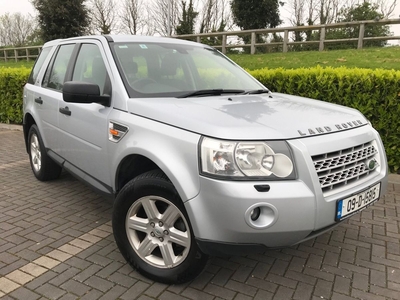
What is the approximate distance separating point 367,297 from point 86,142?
8.34ft

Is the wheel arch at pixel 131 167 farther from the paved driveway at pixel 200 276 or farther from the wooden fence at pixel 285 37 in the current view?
the wooden fence at pixel 285 37

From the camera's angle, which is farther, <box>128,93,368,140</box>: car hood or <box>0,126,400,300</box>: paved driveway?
<box>0,126,400,300</box>: paved driveway

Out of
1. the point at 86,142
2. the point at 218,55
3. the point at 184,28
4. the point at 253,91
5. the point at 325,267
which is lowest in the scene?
the point at 325,267

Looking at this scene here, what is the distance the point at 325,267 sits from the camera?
9.23 feet

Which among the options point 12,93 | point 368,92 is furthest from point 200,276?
point 12,93

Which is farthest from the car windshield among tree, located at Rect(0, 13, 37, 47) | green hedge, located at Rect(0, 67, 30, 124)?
tree, located at Rect(0, 13, 37, 47)

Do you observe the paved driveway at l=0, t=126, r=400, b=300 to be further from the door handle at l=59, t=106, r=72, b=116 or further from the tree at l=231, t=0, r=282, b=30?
the tree at l=231, t=0, r=282, b=30

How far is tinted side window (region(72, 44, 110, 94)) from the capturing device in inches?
122

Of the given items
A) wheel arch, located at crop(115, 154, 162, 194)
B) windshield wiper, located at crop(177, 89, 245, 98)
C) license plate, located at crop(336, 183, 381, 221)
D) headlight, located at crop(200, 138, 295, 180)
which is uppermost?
windshield wiper, located at crop(177, 89, 245, 98)

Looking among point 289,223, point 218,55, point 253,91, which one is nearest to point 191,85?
point 253,91

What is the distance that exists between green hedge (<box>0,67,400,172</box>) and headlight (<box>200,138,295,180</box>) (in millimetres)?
3503

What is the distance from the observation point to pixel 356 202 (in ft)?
7.88

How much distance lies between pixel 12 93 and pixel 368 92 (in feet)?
27.1

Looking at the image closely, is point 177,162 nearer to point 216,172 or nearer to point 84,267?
point 216,172
